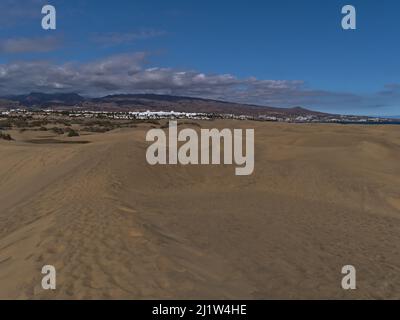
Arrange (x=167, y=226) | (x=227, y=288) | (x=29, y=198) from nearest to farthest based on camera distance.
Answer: (x=227, y=288) < (x=167, y=226) < (x=29, y=198)

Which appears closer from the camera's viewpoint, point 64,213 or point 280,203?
point 64,213

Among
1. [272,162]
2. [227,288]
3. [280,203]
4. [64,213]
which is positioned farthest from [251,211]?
[272,162]

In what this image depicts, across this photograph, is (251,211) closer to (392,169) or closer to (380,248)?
(380,248)
